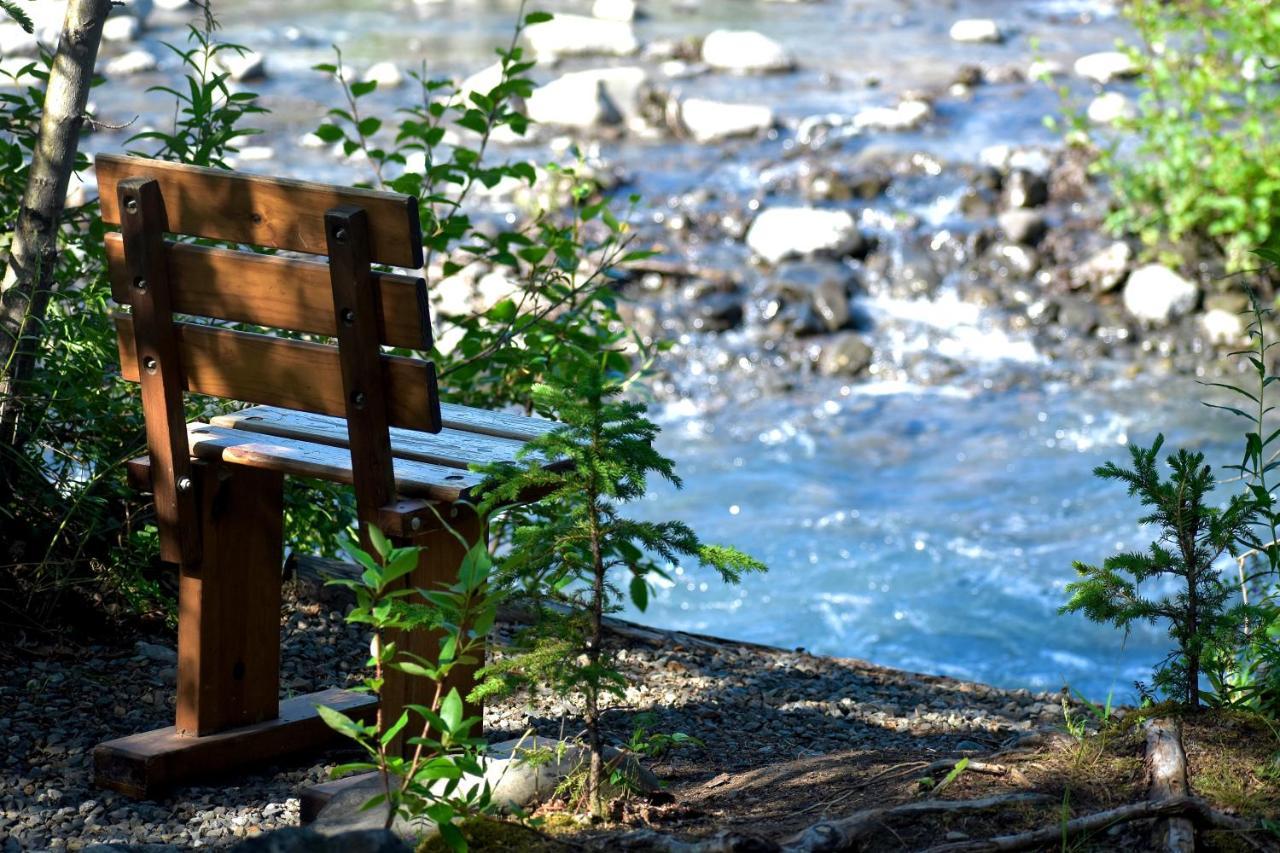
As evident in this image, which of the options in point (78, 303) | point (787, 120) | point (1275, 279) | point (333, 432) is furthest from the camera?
point (787, 120)

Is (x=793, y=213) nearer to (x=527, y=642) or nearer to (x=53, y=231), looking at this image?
(x=53, y=231)

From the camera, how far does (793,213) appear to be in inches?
502

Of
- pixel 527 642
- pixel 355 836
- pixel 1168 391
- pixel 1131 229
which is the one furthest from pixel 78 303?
pixel 1131 229

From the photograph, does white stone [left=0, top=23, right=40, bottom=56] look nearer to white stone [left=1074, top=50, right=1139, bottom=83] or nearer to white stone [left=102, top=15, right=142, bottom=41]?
white stone [left=102, top=15, right=142, bottom=41]

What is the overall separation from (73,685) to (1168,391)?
8.52 meters

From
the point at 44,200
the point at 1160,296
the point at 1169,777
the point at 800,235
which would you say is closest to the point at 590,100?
the point at 800,235

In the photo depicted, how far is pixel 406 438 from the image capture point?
373 cm

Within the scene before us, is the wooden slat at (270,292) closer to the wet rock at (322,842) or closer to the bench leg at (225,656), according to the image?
the bench leg at (225,656)

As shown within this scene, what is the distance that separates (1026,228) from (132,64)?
1048 centimetres

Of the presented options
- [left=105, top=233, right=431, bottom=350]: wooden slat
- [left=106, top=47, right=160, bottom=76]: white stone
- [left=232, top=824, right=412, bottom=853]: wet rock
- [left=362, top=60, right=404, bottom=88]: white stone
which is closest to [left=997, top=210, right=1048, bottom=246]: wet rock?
[left=362, top=60, right=404, bottom=88]: white stone

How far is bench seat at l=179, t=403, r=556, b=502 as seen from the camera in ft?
11.0

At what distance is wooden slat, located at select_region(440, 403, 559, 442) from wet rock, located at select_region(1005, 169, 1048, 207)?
979 cm

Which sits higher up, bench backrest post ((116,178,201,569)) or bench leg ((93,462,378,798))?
bench backrest post ((116,178,201,569))

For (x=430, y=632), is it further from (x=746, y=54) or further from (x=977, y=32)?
(x=977, y=32)
